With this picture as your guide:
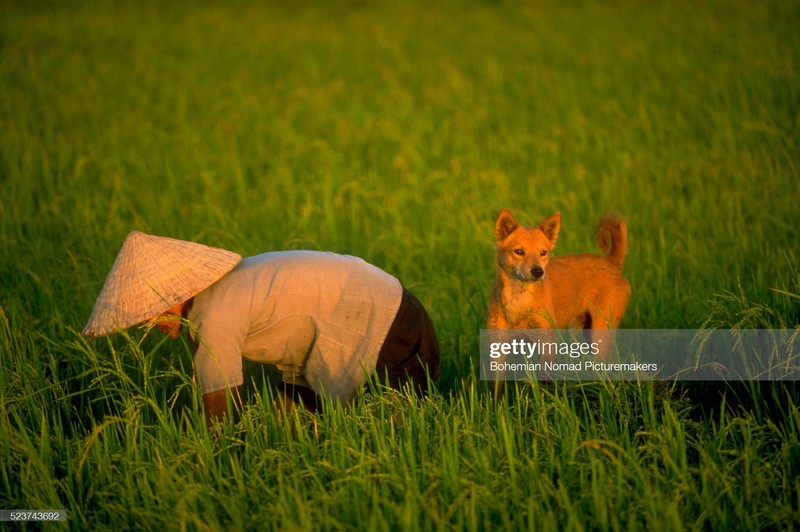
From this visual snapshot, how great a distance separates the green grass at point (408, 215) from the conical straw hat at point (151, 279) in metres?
0.19

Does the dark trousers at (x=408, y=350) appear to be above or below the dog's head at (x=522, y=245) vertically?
below

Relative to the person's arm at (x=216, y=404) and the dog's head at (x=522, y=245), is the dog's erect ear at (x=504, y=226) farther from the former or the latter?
the person's arm at (x=216, y=404)

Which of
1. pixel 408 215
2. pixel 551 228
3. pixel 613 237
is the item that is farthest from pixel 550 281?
pixel 408 215

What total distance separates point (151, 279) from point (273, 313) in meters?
0.53

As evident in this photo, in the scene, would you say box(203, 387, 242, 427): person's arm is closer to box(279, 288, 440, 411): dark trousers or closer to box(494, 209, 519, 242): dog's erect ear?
box(279, 288, 440, 411): dark trousers

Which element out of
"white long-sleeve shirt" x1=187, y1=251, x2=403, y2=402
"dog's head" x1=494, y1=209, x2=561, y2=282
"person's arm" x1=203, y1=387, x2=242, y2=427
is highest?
"dog's head" x1=494, y1=209, x2=561, y2=282

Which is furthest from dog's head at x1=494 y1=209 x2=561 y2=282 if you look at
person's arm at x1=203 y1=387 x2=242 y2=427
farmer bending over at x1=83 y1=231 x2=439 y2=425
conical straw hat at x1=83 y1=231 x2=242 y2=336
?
person's arm at x1=203 y1=387 x2=242 y2=427

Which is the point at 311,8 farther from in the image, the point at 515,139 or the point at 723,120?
the point at 723,120

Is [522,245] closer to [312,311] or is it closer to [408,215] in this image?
[312,311]

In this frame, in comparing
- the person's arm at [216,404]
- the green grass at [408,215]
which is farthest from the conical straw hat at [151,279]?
the person's arm at [216,404]

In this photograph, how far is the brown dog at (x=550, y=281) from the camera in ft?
14.9

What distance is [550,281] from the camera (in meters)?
4.71

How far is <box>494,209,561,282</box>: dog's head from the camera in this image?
447cm

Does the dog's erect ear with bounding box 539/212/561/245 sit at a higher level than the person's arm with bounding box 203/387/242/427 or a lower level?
higher
